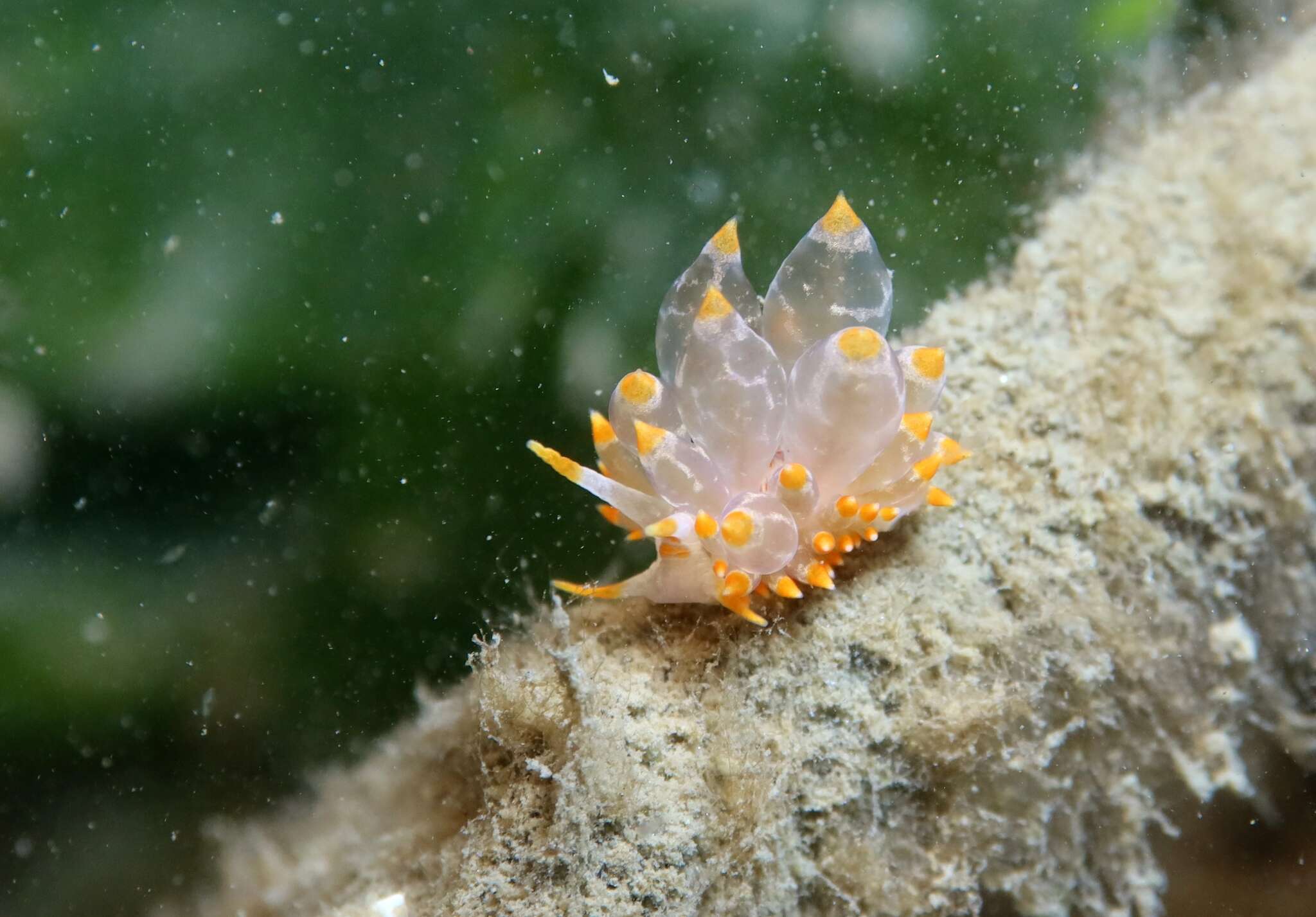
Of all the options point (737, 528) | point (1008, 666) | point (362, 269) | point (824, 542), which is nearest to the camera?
point (737, 528)

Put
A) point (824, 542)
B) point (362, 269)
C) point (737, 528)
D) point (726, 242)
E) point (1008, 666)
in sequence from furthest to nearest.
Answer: point (362, 269) < point (1008, 666) < point (726, 242) < point (824, 542) < point (737, 528)

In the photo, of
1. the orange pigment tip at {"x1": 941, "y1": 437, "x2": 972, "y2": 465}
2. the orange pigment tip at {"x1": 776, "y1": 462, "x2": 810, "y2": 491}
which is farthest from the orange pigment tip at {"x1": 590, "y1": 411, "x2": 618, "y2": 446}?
the orange pigment tip at {"x1": 941, "y1": 437, "x2": 972, "y2": 465}

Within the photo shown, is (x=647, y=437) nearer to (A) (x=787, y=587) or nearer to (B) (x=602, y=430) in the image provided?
(B) (x=602, y=430)

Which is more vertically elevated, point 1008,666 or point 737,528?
point 737,528

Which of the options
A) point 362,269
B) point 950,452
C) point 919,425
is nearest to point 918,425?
point 919,425

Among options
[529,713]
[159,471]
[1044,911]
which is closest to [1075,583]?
[1044,911]

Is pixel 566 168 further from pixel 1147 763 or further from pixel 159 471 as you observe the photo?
pixel 1147 763

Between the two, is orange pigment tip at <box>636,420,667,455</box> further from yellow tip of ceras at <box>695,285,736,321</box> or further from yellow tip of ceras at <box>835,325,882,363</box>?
yellow tip of ceras at <box>835,325,882,363</box>
